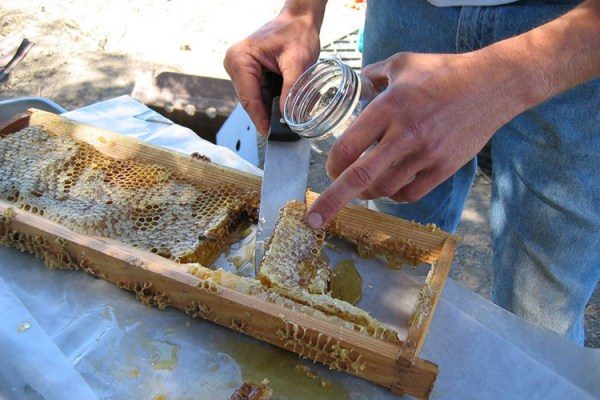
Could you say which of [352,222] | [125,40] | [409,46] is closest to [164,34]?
[125,40]

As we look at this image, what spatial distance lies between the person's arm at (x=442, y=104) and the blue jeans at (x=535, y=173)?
0.29 metres

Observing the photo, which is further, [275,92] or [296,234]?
[275,92]

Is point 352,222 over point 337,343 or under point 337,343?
over

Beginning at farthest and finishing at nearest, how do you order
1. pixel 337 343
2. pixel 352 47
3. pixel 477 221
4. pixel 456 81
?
pixel 352 47 → pixel 477 221 → pixel 337 343 → pixel 456 81

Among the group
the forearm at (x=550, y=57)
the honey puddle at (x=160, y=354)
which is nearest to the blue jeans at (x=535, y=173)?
the forearm at (x=550, y=57)

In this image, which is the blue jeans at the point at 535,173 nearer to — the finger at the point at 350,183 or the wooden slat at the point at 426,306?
the wooden slat at the point at 426,306

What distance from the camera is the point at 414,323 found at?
128cm

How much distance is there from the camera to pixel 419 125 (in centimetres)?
111

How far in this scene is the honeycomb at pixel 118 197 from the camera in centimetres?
153

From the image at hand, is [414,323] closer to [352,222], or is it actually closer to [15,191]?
[352,222]

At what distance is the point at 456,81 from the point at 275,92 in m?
0.60

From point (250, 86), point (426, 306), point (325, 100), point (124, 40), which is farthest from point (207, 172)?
point (124, 40)

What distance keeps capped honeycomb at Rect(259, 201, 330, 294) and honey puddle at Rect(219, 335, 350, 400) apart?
0.18 meters

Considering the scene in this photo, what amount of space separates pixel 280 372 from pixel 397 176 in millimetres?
579
